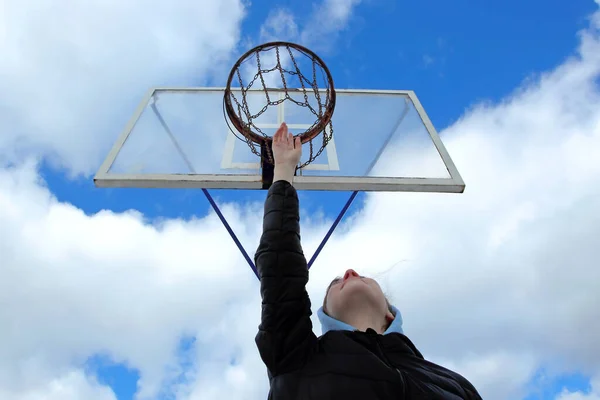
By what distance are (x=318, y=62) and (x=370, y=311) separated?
181 cm

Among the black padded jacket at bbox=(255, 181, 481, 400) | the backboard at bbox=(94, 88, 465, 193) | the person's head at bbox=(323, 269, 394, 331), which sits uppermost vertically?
the backboard at bbox=(94, 88, 465, 193)

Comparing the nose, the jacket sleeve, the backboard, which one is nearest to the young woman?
the jacket sleeve

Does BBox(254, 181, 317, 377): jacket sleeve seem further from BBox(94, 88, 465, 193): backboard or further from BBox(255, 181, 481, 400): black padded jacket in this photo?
BBox(94, 88, 465, 193): backboard

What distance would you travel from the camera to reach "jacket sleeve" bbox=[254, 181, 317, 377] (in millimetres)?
1467

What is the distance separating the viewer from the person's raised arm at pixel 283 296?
147cm

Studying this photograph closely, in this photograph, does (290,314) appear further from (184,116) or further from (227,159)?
(184,116)

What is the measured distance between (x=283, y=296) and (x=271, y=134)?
1.98m

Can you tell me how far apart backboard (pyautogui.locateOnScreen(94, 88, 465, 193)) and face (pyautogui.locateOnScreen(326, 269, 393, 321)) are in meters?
1.19

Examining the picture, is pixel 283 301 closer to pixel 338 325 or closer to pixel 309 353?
pixel 309 353

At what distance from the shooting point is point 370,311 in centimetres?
183

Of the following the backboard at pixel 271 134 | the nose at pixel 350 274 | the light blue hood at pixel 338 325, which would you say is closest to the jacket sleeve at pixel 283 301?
the light blue hood at pixel 338 325

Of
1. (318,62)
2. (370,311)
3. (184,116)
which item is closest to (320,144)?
(318,62)

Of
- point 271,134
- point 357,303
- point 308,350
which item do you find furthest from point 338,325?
point 271,134

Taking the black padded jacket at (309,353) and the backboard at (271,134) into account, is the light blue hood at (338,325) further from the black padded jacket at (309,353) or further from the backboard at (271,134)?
the backboard at (271,134)
